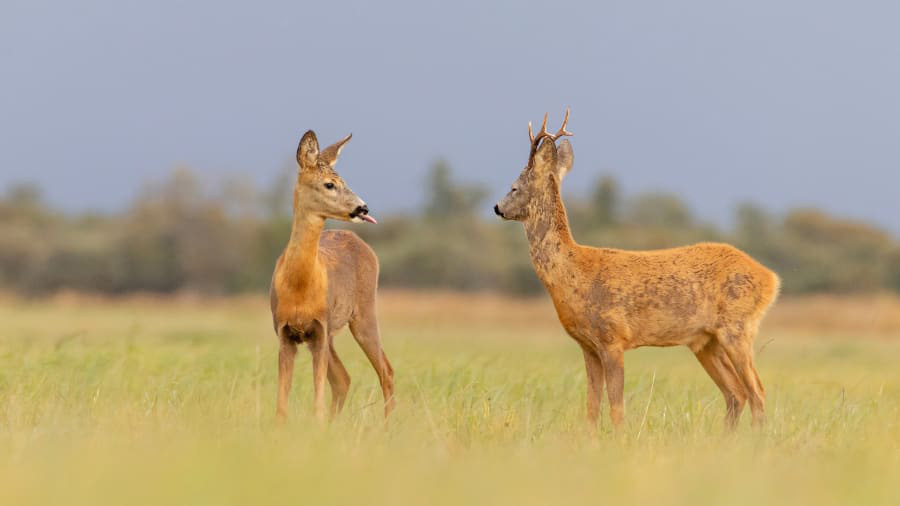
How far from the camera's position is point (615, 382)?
8.18 metres

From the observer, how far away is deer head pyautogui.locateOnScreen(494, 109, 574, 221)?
8695 millimetres

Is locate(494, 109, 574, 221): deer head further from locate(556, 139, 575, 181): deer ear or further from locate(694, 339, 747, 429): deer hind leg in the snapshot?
locate(694, 339, 747, 429): deer hind leg

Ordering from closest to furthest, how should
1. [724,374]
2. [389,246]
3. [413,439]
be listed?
[413,439] → [724,374] → [389,246]

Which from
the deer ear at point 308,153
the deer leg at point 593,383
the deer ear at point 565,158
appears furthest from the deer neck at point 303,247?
the deer leg at point 593,383

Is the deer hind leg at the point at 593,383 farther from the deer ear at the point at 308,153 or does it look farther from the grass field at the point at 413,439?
the deer ear at the point at 308,153

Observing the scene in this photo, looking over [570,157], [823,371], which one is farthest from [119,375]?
[823,371]

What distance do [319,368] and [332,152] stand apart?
1.54m

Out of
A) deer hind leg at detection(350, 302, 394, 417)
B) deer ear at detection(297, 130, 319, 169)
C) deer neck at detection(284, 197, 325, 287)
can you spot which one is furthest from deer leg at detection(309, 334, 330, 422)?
deer ear at detection(297, 130, 319, 169)

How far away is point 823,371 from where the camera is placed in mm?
15531

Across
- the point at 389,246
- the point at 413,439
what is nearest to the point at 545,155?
the point at 413,439

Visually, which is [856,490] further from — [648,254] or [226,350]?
[226,350]

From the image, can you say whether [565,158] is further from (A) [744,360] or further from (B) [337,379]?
(B) [337,379]

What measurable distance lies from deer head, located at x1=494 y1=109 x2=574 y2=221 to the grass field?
1378 millimetres

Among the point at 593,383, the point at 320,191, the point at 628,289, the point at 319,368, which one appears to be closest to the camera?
the point at 320,191
